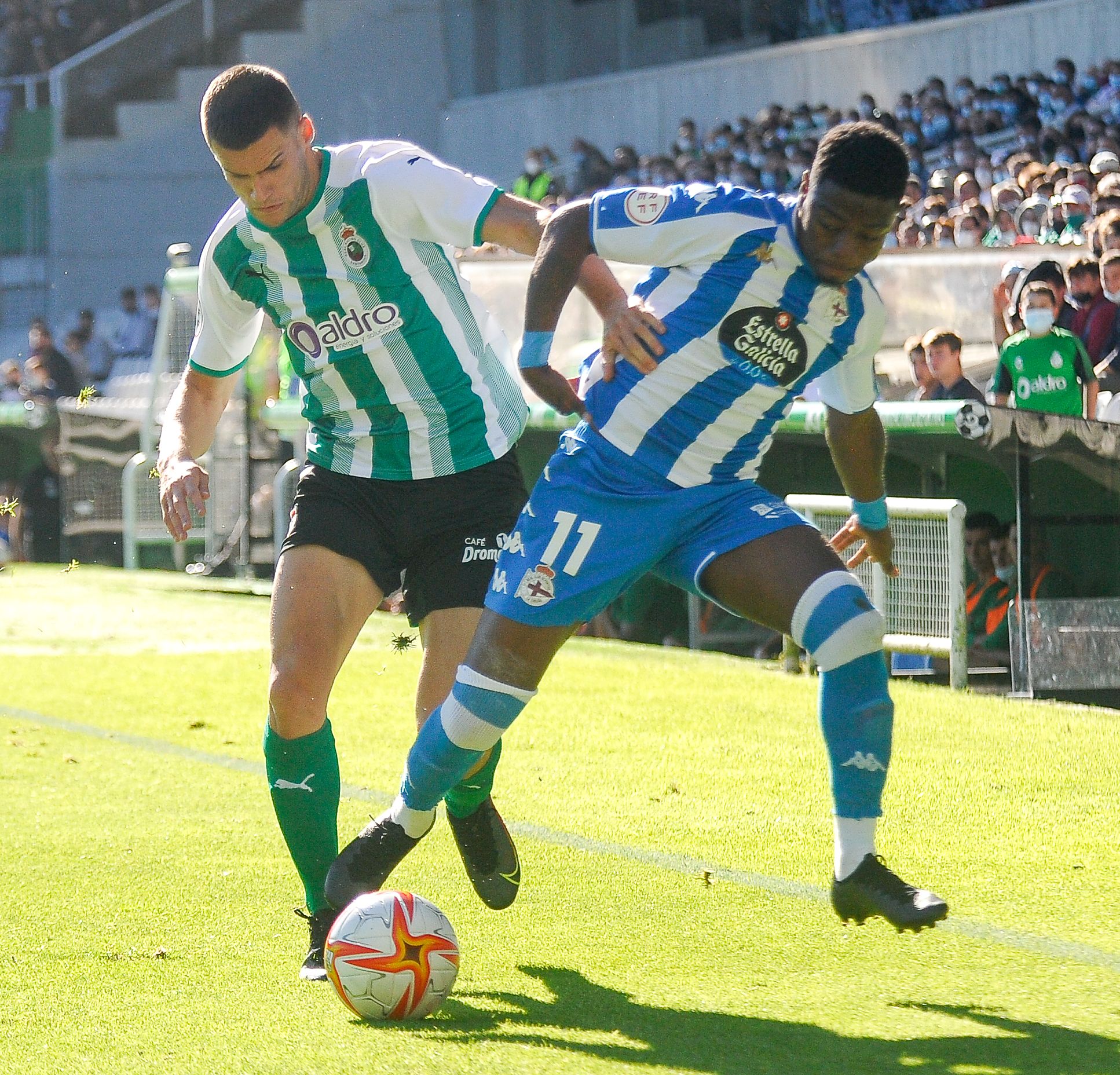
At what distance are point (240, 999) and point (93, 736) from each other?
4.43 metres

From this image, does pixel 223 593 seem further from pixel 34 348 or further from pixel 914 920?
pixel 914 920

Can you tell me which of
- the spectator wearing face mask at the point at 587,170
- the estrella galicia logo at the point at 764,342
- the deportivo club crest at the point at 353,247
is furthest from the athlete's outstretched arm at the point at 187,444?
the spectator wearing face mask at the point at 587,170

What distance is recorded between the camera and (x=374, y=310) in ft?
13.7

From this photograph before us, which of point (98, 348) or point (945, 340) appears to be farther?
point (98, 348)

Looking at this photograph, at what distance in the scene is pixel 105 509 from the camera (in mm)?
17203

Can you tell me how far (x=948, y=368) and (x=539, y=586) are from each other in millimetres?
6660

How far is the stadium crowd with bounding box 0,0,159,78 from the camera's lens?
31094 mm

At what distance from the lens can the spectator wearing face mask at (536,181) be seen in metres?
22.6

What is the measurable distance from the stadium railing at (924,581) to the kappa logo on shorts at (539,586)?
5032mm

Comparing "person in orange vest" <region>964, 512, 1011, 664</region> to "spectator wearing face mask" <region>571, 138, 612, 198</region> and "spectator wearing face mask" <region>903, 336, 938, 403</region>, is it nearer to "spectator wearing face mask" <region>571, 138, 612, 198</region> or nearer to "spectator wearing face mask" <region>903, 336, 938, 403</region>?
"spectator wearing face mask" <region>903, 336, 938, 403</region>

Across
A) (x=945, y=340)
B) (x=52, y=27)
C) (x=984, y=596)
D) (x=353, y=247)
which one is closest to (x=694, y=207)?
(x=353, y=247)

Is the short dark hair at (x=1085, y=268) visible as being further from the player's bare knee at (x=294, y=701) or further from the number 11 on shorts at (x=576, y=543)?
the player's bare knee at (x=294, y=701)

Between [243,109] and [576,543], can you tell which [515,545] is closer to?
[576,543]

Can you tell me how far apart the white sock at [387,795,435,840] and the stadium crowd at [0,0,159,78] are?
29.6 meters
